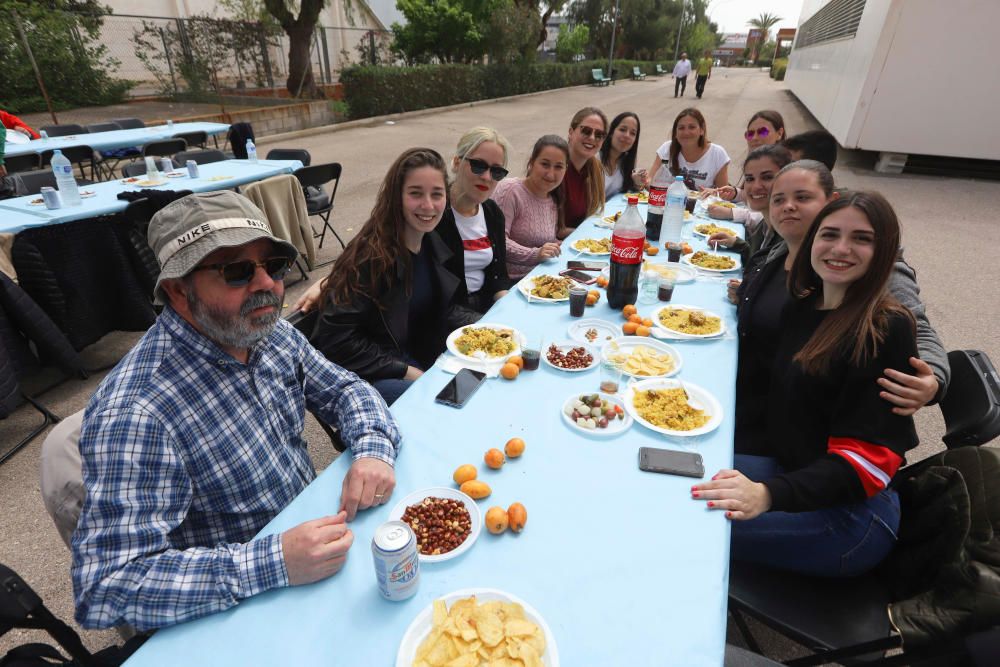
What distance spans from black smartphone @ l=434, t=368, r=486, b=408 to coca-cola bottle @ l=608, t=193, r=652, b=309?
1104 mm

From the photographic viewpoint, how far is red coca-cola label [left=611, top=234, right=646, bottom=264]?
2.65m

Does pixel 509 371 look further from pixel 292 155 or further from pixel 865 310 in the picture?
pixel 292 155

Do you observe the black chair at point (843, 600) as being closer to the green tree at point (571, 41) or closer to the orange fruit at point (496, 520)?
the orange fruit at point (496, 520)

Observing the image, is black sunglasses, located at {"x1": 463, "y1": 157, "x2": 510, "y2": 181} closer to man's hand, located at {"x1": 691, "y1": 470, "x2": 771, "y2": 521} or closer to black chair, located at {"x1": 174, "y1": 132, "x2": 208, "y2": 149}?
man's hand, located at {"x1": 691, "y1": 470, "x2": 771, "y2": 521}

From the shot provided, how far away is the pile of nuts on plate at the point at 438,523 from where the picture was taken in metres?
1.35

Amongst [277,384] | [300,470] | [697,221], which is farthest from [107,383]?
[697,221]

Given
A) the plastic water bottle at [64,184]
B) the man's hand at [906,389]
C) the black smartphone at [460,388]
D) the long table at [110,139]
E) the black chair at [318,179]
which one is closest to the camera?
the man's hand at [906,389]

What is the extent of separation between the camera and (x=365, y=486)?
1485mm

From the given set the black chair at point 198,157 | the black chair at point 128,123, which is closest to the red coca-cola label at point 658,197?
the black chair at point 198,157

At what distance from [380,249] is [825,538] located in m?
2.30

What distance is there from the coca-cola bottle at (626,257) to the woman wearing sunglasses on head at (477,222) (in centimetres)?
100

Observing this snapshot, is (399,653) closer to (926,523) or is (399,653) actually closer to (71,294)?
(926,523)

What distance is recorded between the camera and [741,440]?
2.49 metres

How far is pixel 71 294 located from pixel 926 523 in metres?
5.60
